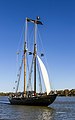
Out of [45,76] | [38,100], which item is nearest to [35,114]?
[38,100]

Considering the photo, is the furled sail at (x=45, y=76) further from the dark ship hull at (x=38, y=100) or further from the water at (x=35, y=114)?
the water at (x=35, y=114)

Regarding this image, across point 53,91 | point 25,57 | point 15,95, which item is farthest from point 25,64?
point 53,91

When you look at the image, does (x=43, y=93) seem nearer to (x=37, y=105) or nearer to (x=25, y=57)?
(x=37, y=105)

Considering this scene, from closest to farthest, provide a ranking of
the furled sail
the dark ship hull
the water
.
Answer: the water < the dark ship hull < the furled sail

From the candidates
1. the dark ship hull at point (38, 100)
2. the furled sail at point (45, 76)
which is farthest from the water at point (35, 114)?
the furled sail at point (45, 76)

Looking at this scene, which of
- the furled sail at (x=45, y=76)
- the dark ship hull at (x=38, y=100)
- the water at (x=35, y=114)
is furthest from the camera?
the furled sail at (x=45, y=76)

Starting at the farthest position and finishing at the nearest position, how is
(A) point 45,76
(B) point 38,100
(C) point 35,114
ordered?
1. (A) point 45,76
2. (B) point 38,100
3. (C) point 35,114

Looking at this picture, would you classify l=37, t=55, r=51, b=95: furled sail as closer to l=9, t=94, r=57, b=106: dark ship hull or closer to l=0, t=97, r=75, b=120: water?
l=9, t=94, r=57, b=106: dark ship hull

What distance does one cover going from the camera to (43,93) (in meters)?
83.2

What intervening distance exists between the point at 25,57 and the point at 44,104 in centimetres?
2003

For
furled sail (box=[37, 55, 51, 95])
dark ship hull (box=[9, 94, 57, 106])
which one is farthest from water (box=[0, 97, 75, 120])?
furled sail (box=[37, 55, 51, 95])

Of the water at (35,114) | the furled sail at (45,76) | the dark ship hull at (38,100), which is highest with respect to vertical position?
the furled sail at (45,76)

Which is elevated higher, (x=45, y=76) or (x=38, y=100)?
(x=45, y=76)

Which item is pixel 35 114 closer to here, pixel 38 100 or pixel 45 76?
pixel 38 100
